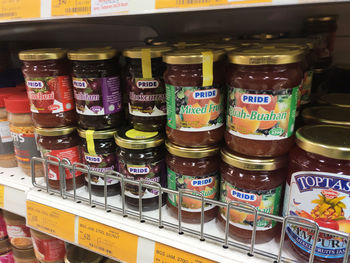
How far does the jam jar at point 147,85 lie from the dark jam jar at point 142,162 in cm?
5

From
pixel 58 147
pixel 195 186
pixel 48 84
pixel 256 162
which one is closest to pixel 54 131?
pixel 58 147

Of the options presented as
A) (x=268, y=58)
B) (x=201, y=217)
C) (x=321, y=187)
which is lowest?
(x=201, y=217)

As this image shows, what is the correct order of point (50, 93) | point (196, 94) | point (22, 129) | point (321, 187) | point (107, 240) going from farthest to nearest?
point (22, 129) → point (50, 93) → point (107, 240) → point (196, 94) → point (321, 187)

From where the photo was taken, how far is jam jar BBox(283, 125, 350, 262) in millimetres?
606

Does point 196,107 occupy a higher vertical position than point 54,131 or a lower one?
higher

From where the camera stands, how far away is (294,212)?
67 centimetres

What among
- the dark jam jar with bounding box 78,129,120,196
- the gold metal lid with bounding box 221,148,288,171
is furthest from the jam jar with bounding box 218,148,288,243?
the dark jam jar with bounding box 78,129,120,196

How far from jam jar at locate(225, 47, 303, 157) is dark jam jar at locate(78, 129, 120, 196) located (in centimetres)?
43

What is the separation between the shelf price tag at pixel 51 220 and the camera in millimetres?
892

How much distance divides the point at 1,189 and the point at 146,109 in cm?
62

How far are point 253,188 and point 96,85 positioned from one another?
523mm

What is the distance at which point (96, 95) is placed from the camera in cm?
89

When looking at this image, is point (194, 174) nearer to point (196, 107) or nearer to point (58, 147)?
point (196, 107)

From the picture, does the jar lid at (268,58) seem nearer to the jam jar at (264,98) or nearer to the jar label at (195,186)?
the jam jar at (264,98)
